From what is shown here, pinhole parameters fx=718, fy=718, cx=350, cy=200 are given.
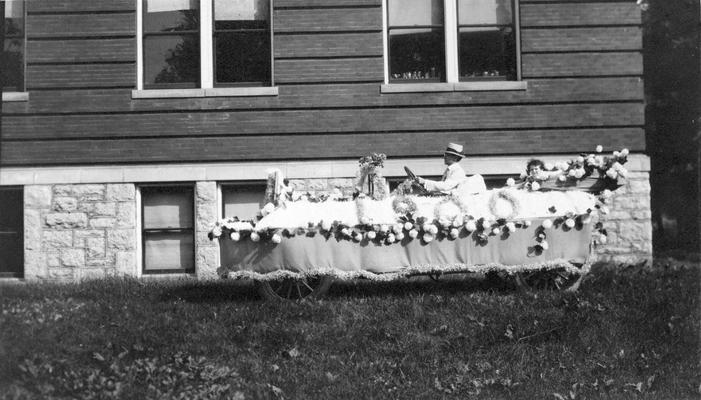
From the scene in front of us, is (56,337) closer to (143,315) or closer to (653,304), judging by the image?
(143,315)

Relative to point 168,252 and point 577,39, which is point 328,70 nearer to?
point 168,252

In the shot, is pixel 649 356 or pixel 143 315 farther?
pixel 143 315

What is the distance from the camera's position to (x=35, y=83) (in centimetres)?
1017

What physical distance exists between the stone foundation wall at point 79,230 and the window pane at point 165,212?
24 centimetres

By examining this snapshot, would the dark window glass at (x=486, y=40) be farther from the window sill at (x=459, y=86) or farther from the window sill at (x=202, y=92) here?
the window sill at (x=202, y=92)

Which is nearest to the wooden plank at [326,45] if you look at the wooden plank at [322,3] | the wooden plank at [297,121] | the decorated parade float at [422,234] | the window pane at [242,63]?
the window pane at [242,63]

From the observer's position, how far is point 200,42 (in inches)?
407

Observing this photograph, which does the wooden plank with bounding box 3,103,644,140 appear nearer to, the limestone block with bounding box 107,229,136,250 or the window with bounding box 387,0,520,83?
the window with bounding box 387,0,520,83

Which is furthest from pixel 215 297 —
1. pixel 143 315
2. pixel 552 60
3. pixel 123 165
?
pixel 552 60

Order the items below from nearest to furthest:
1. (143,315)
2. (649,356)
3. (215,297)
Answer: (649,356)
(143,315)
(215,297)

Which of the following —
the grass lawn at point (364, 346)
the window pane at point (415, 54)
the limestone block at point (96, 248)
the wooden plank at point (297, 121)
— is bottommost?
the grass lawn at point (364, 346)

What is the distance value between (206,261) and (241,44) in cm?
316

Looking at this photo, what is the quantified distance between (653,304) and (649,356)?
43.6 inches

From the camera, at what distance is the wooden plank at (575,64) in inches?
407
